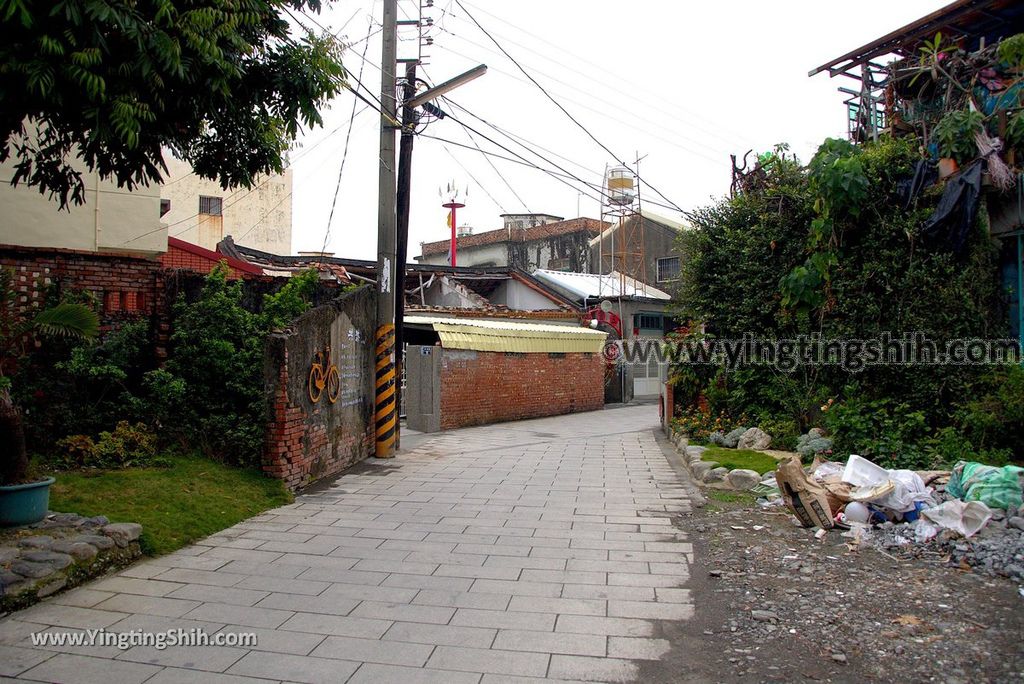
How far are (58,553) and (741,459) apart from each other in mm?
8573

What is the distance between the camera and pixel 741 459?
35.7 ft

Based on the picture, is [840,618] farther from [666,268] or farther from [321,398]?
[666,268]

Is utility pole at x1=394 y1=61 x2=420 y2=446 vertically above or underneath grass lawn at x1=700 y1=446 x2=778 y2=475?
above

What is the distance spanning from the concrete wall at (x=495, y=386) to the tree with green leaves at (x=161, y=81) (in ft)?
34.1

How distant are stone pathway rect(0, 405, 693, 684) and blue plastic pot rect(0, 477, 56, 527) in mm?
879

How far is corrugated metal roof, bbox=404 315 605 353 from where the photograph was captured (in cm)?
1800

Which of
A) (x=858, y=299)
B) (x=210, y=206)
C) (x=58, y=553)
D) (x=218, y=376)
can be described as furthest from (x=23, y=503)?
(x=210, y=206)

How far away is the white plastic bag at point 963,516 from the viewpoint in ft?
21.3

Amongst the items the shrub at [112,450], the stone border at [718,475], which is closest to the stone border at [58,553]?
the shrub at [112,450]

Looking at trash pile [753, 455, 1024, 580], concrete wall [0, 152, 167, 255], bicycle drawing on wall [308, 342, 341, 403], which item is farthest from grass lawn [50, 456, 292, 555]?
trash pile [753, 455, 1024, 580]

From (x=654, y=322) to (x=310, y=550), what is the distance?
23.7 m

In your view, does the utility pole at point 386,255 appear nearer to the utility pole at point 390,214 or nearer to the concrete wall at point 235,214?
the utility pole at point 390,214

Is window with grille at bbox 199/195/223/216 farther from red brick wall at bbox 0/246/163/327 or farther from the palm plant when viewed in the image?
the palm plant

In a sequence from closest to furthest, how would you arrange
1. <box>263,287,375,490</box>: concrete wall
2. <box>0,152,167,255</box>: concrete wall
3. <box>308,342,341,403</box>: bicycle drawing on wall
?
<box>263,287,375,490</box>: concrete wall, <box>308,342,341,403</box>: bicycle drawing on wall, <box>0,152,167,255</box>: concrete wall
